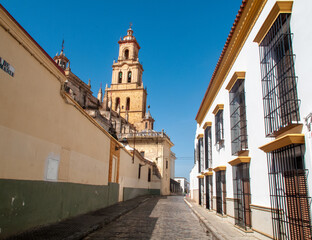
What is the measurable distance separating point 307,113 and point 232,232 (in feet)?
14.0

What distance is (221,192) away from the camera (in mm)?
10320

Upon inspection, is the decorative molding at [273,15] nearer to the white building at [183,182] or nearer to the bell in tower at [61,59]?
the bell in tower at [61,59]

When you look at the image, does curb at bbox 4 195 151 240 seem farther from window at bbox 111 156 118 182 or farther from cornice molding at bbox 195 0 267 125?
cornice molding at bbox 195 0 267 125

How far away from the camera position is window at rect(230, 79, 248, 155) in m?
7.42

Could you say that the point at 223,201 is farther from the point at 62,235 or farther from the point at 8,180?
the point at 8,180

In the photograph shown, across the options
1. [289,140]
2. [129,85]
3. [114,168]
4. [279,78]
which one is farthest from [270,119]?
[129,85]

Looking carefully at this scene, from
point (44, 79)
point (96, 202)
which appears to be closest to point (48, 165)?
point (44, 79)

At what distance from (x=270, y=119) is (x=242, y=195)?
2978 millimetres

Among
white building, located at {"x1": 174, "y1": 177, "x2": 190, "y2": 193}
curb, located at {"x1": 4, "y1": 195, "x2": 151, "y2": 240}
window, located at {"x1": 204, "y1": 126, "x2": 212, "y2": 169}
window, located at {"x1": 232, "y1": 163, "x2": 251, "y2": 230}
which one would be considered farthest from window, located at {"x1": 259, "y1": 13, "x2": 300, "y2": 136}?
Result: white building, located at {"x1": 174, "y1": 177, "x2": 190, "y2": 193}

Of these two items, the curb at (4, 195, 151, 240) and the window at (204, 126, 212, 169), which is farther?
the window at (204, 126, 212, 169)

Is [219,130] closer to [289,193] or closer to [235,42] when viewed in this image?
[235,42]

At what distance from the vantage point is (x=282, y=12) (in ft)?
16.1

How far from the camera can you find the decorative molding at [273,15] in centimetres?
487

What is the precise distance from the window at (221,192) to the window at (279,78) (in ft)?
15.5
